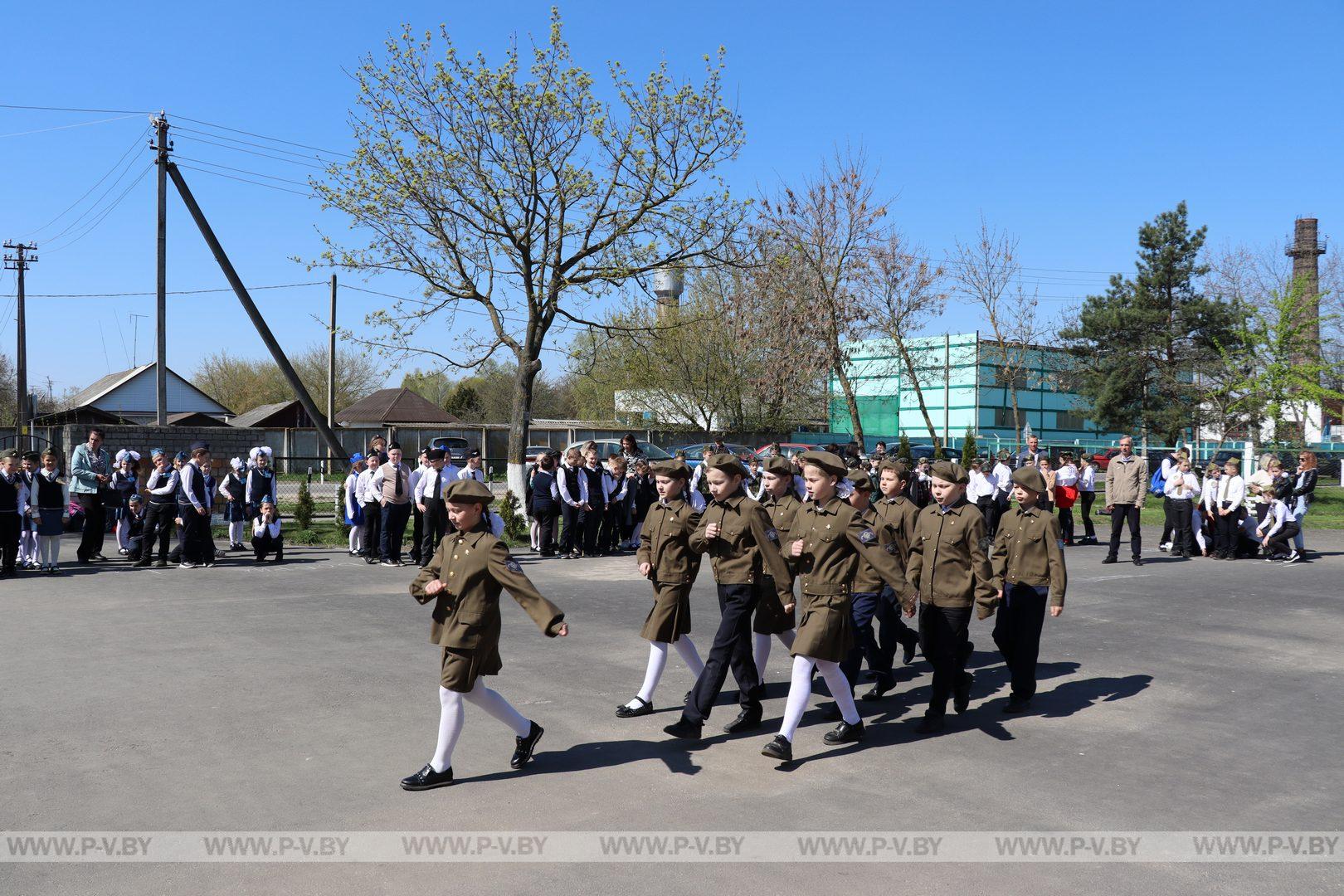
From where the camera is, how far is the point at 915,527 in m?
7.16

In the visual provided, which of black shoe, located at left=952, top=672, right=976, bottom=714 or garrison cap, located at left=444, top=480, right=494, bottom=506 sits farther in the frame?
black shoe, located at left=952, top=672, right=976, bottom=714

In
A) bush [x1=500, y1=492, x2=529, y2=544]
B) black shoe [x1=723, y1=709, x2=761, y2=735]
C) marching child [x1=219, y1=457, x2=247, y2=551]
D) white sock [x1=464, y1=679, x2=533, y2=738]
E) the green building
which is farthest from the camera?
the green building

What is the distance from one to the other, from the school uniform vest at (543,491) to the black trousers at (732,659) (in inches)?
388

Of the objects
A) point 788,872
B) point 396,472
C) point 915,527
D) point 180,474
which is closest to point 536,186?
point 396,472

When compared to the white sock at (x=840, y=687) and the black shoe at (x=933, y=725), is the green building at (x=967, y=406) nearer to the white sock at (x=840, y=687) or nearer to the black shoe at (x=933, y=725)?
the black shoe at (x=933, y=725)

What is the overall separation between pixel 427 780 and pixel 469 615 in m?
0.86

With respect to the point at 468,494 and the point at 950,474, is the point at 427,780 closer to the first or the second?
the point at 468,494

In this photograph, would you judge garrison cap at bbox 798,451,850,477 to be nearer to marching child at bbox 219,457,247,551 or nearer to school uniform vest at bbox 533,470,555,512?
school uniform vest at bbox 533,470,555,512

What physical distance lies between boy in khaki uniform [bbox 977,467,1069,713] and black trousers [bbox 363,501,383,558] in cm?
1078

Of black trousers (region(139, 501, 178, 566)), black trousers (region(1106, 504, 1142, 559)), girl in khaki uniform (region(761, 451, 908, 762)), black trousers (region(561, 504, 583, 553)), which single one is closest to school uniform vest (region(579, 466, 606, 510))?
black trousers (region(561, 504, 583, 553))

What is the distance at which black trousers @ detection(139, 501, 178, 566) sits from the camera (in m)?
14.8

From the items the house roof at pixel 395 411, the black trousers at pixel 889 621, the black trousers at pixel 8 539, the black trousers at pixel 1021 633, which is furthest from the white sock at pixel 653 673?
the house roof at pixel 395 411

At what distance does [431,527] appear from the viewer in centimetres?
1464

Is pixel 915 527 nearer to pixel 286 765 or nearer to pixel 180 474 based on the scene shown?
pixel 286 765
